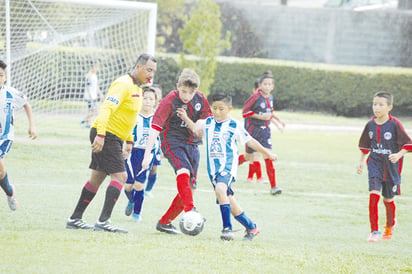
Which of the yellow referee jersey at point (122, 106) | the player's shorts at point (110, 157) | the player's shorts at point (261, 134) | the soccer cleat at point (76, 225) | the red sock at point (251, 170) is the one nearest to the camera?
the yellow referee jersey at point (122, 106)

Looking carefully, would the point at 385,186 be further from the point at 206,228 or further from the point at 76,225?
the point at 76,225

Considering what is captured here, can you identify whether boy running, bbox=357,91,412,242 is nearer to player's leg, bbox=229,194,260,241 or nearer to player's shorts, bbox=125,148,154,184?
player's leg, bbox=229,194,260,241

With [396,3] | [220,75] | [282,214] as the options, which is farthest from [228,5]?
[282,214]

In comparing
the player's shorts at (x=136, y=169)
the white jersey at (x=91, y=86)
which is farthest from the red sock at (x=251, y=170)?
the white jersey at (x=91, y=86)

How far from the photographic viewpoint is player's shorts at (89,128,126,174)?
6.92m

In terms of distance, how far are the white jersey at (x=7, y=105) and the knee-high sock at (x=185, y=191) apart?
85.2 inches

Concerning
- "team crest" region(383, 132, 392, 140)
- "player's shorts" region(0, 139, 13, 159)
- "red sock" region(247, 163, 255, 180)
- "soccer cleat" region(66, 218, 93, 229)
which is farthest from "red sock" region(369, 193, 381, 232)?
"red sock" region(247, 163, 255, 180)

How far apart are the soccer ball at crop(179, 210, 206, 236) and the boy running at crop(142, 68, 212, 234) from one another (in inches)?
5.3

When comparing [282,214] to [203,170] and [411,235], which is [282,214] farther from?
[203,170]

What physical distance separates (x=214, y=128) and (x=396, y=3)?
34.8 m

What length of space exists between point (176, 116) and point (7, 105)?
6.83 feet

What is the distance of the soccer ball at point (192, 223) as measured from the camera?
6941 mm

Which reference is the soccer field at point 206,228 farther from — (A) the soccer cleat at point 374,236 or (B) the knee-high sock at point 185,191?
(B) the knee-high sock at point 185,191

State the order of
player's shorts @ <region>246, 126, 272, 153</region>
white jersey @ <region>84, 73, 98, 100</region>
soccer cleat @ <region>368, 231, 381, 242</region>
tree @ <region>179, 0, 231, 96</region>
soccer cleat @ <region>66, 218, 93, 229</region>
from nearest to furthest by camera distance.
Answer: soccer cleat @ <region>66, 218, 93, 229</region>, soccer cleat @ <region>368, 231, 381, 242</region>, player's shorts @ <region>246, 126, 272, 153</region>, white jersey @ <region>84, 73, 98, 100</region>, tree @ <region>179, 0, 231, 96</region>
